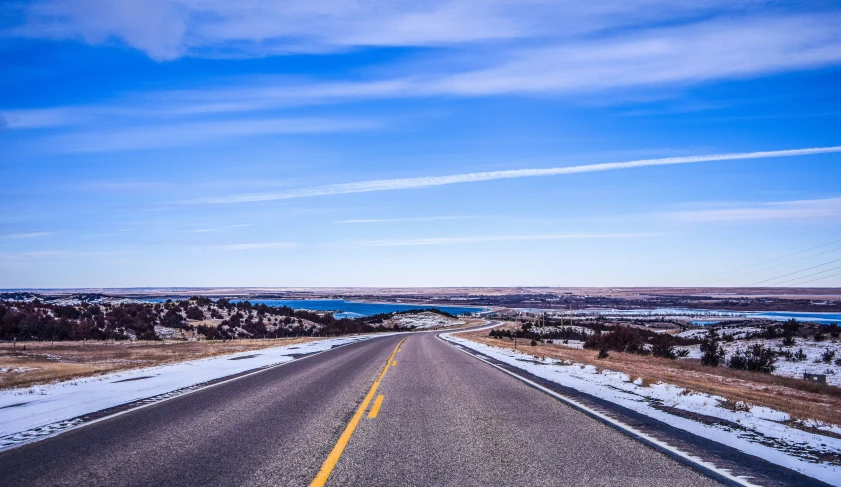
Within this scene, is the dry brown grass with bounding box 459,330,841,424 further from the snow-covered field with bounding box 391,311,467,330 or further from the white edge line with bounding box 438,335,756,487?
the snow-covered field with bounding box 391,311,467,330

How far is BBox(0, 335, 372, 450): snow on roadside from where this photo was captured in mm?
8719

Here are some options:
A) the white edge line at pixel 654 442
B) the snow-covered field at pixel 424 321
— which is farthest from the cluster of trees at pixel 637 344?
the snow-covered field at pixel 424 321

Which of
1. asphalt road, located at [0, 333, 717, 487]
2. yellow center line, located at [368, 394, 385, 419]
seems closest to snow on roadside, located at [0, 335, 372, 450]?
asphalt road, located at [0, 333, 717, 487]

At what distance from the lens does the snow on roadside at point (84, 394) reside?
8.72 metres

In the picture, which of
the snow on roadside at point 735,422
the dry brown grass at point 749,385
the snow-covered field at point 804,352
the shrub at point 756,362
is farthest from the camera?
the shrub at point 756,362

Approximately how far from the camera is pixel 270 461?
6164 mm

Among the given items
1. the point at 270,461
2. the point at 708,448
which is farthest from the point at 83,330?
the point at 708,448

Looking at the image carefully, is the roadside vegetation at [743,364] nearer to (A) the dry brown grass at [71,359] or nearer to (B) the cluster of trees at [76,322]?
(A) the dry brown grass at [71,359]

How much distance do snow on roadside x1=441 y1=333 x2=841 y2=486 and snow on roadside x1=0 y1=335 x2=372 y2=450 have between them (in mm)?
9909

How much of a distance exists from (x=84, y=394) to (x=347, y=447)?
8328 millimetres

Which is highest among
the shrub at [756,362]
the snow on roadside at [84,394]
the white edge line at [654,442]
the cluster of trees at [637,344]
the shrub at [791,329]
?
the white edge line at [654,442]

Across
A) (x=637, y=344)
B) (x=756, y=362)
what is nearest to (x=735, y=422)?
(x=756, y=362)

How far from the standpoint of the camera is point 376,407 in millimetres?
9938

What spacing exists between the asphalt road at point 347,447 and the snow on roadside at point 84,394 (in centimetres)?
109
